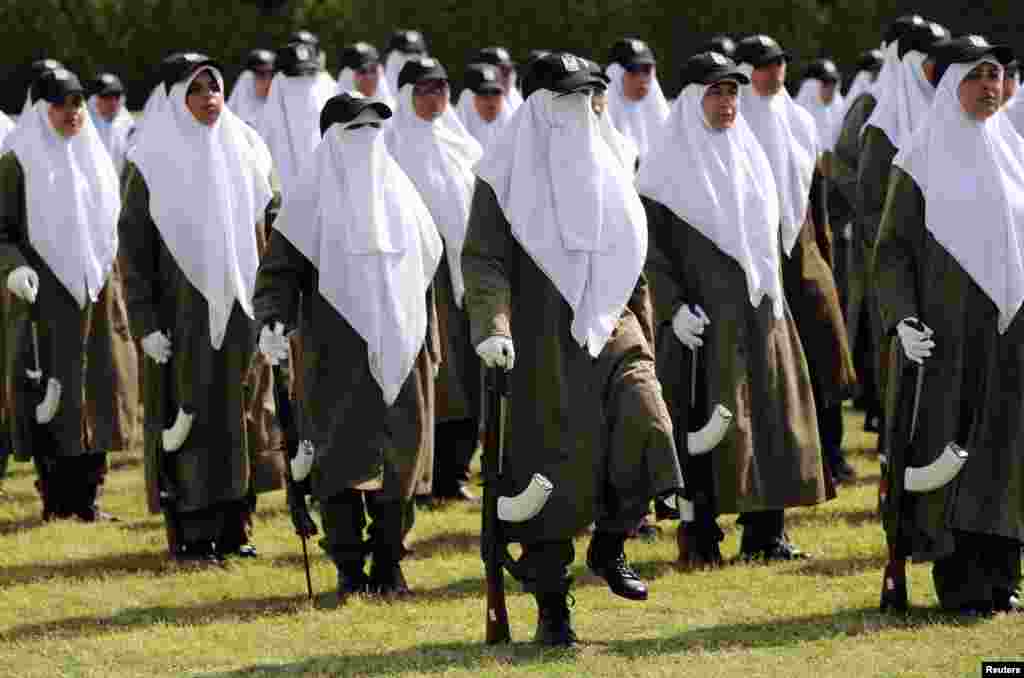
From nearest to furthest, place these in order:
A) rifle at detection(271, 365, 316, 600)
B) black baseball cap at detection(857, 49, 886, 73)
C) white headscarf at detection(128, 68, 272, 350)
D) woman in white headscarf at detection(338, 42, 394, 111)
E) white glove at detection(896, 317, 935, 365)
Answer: white glove at detection(896, 317, 935, 365), rifle at detection(271, 365, 316, 600), white headscarf at detection(128, 68, 272, 350), woman in white headscarf at detection(338, 42, 394, 111), black baseball cap at detection(857, 49, 886, 73)

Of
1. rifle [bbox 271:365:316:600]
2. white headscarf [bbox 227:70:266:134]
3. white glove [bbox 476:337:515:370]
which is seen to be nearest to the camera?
white glove [bbox 476:337:515:370]

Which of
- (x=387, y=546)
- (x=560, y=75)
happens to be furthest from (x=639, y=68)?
(x=560, y=75)

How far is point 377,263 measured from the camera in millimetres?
9203

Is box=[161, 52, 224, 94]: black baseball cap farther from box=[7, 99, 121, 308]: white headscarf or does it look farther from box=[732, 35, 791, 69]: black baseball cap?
box=[732, 35, 791, 69]: black baseball cap

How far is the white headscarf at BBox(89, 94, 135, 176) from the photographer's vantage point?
16.1m

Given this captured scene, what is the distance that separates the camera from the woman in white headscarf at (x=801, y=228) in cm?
1055

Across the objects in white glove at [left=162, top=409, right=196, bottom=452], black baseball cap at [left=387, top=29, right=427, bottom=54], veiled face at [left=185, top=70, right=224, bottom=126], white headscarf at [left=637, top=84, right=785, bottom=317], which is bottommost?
white glove at [left=162, top=409, right=196, bottom=452]

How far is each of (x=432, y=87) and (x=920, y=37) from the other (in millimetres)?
2767

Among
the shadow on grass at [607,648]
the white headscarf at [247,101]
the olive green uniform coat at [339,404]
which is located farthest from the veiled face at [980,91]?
the white headscarf at [247,101]

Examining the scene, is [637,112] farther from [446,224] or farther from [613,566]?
[613,566]

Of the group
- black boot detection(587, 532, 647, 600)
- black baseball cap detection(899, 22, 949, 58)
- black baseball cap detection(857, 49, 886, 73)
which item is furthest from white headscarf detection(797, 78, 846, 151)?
black boot detection(587, 532, 647, 600)

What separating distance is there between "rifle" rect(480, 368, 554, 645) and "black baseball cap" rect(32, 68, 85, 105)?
15.3ft

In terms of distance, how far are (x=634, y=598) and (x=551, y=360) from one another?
957 mm

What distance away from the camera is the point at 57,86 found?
11805mm
